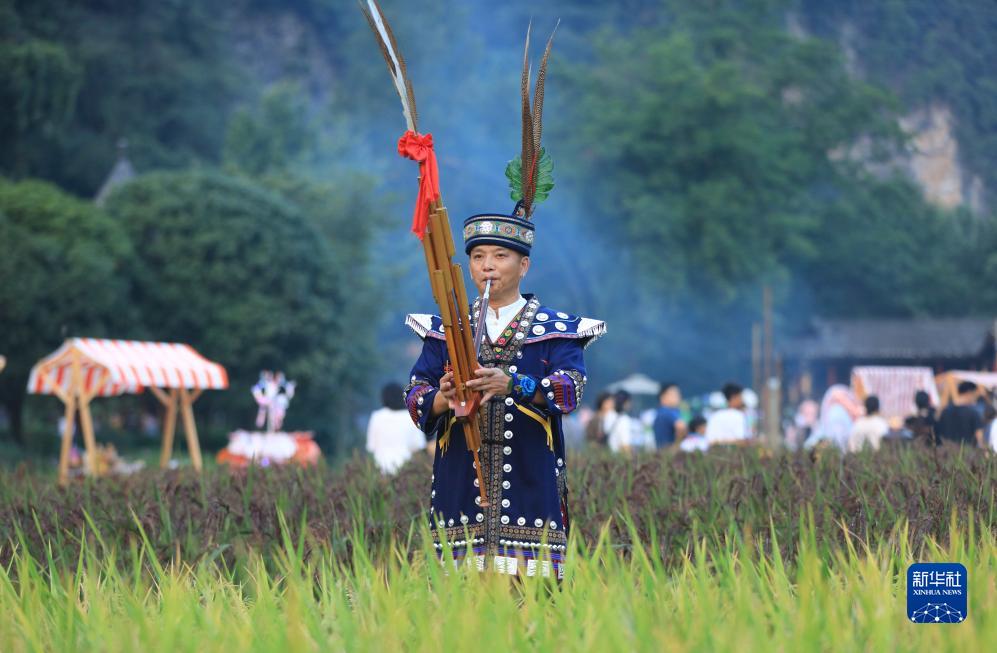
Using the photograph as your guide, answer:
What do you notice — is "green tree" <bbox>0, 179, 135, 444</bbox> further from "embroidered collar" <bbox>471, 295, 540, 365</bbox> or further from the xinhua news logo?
the xinhua news logo

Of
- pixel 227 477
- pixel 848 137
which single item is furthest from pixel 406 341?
pixel 227 477

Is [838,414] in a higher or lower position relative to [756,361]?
lower

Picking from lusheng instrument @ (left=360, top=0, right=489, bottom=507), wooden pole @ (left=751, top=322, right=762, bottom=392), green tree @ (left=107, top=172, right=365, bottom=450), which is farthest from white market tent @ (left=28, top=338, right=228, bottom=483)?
green tree @ (left=107, top=172, right=365, bottom=450)

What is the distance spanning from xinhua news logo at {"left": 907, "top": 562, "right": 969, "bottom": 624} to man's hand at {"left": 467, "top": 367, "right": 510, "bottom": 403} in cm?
139

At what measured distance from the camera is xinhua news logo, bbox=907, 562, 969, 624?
364cm

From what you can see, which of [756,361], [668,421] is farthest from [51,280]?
[668,421]

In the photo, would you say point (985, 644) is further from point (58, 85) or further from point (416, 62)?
point (416, 62)

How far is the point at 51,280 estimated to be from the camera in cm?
2759

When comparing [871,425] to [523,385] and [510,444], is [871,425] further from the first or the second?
[523,385]

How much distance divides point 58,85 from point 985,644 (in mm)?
38161

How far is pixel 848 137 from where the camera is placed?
1795 inches

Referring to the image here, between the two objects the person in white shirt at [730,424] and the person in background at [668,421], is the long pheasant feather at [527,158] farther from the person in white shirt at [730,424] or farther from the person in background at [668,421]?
the person in background at [668,421]

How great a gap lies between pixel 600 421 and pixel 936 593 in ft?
31.6

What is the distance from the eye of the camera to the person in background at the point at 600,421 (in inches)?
520
